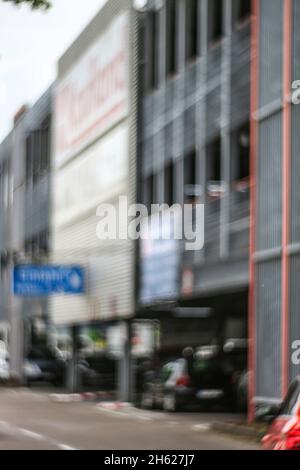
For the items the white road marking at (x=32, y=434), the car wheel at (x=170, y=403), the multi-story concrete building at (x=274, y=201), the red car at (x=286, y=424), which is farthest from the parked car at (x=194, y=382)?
the red car at (x=286, y=424)

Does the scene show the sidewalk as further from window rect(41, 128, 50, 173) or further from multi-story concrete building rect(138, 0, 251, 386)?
window rect(41, 128, 50, 173)

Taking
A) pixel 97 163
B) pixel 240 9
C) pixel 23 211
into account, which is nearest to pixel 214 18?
pixel 240 9

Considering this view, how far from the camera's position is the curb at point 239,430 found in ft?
70.3

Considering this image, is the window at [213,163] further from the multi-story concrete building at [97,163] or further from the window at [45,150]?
the window at [45,150]

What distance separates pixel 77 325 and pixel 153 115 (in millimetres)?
10814

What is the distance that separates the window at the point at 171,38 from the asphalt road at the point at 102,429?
9.47 metres

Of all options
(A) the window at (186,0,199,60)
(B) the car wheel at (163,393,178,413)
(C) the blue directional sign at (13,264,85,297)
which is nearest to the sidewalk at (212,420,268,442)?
(B) the car wheel at (163,393,178,413)

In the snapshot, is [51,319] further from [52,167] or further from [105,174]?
[105,174]

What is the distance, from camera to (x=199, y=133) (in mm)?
29391

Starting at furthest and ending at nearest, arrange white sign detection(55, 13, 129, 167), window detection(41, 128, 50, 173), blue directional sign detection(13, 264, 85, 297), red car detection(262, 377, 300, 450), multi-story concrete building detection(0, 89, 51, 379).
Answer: multi-story concrete building detection(0, 89, 51, 379)
window detection(41, 128, 50, 173)
blue directional sign detection(13, 264, 85, 297)
white sign detection(55, 13, 129, 167)
red car detection(262, 377, 300, 450)

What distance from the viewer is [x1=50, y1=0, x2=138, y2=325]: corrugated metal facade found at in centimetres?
3397

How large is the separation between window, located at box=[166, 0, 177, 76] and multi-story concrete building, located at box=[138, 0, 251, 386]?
28 mm
